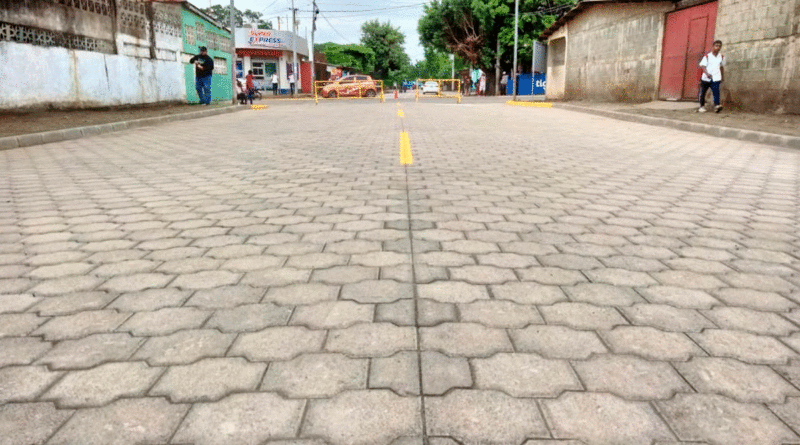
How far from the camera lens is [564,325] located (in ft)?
7.55

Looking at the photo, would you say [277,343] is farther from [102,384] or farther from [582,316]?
[582,316]

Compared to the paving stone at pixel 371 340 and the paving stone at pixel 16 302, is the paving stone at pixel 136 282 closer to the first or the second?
the paving stone at pixel 16 302

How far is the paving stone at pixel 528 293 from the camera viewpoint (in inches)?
101

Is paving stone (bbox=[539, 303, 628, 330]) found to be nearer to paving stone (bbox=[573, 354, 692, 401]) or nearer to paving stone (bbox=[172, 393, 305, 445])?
paving stone (bbox=[573, 354, 692, 401])

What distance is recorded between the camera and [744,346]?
2.12m

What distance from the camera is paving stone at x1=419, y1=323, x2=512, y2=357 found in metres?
2.08

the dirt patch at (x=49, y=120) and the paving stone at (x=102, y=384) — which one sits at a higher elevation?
the dirt patch at (x=49, y=120)

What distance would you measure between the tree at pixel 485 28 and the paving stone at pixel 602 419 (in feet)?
121

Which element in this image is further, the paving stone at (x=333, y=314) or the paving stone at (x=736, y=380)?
the paving stone at (x=333, y=314)

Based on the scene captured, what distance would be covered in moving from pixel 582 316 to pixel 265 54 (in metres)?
48.2

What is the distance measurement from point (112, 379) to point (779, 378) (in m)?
2.23

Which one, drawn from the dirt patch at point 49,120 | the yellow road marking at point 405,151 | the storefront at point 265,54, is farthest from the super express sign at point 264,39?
the yellow road marking at point 405,151

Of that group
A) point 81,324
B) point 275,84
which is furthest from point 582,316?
point 275,84

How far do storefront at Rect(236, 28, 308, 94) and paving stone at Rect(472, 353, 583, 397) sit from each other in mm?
44199
